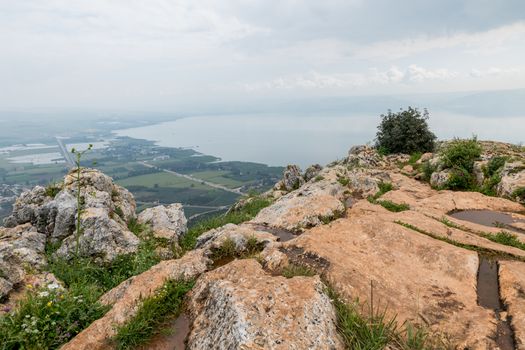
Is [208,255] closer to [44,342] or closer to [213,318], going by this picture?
[213,318]

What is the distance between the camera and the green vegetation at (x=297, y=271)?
18.2ft

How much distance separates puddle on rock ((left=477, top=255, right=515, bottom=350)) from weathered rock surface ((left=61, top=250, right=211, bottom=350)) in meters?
5.28

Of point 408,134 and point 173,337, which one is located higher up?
point 408,134

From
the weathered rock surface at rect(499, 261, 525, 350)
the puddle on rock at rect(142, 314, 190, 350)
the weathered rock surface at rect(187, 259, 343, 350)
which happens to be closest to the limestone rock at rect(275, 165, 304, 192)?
the weathered rock surface at rect(499, 261, 525, 350)

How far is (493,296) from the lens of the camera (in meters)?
5.64

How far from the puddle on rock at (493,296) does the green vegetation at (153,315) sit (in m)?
5.19

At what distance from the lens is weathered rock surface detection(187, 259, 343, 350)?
12.9ft

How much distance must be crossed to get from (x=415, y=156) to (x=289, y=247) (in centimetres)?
Answer: 1968

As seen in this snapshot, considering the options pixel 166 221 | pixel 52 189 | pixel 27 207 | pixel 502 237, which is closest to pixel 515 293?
pixel 502 237

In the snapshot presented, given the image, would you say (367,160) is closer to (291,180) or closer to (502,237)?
(291,180)

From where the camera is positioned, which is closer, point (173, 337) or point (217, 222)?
point (173, 337)

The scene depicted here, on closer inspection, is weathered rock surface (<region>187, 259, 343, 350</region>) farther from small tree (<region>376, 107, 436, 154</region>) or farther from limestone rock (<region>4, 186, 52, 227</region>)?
small tree (<region>376, 107, 436, 154</region>)

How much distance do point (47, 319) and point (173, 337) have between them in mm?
1983

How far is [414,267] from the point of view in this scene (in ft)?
21.4
